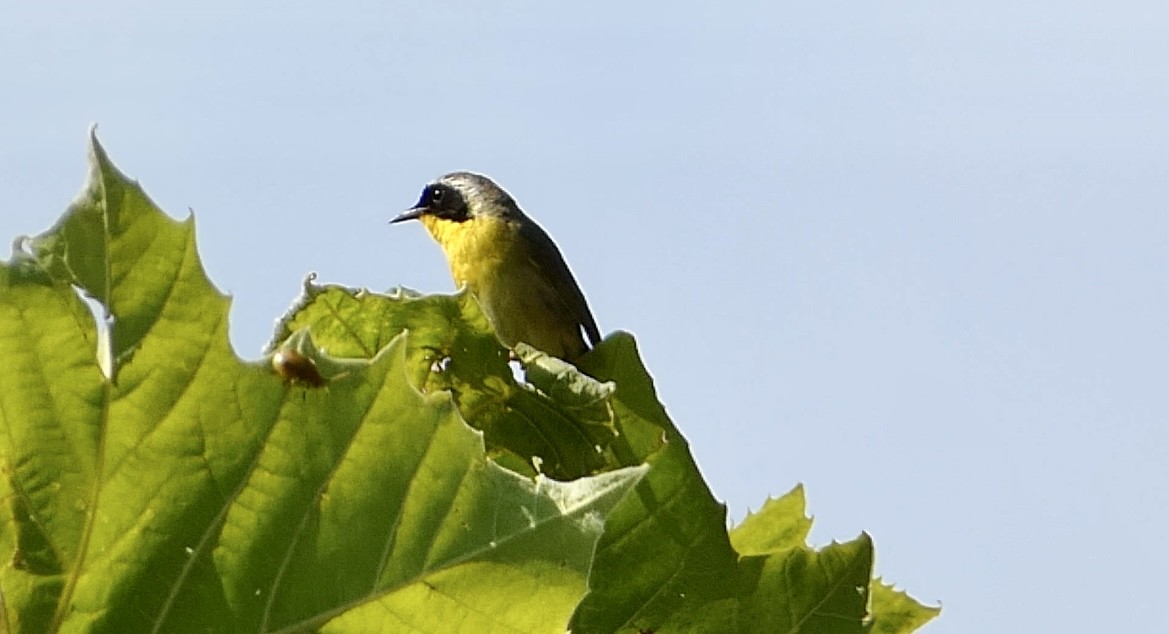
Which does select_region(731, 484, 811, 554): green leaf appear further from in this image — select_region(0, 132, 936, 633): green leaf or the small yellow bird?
the small yellow bird

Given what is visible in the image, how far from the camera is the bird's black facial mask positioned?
7.12 m

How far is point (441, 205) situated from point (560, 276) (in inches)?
32.8

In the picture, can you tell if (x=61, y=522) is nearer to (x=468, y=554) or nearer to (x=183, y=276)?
(x=183, y=276)

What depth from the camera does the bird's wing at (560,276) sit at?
657cm

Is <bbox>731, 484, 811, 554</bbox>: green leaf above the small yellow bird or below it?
below

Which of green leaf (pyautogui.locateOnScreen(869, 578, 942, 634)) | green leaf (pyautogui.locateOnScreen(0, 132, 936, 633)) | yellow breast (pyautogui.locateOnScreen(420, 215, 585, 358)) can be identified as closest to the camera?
green leaf (pyautogui.locateOnScreen(0, 132, 936, 633))

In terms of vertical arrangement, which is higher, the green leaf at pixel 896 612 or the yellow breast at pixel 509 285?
the yellow breast at pixel 509 285

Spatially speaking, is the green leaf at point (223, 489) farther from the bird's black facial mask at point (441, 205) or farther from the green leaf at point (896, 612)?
the bird's black facial mask at point (441, 205)

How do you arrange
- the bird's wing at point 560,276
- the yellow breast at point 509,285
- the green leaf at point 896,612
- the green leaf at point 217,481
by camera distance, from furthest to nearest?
the bird's wing at point 560,276 → the yellow breast at point 509,285 → the green leaf at point 896,612 → the green leaf at point 217,481

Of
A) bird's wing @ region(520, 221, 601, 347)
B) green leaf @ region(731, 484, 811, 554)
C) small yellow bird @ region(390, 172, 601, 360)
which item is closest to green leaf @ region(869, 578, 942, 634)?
green leaf @ region(731, 484, 811, 554)

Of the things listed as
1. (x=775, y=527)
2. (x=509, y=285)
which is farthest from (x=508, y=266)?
(x=775, y=527)

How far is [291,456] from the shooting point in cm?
156

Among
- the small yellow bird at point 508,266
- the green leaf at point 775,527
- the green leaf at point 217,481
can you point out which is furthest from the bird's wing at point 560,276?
the green leaf at point 217,481

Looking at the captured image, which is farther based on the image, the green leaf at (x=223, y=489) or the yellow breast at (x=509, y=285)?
the yellow breast at (x=509, y=285)
